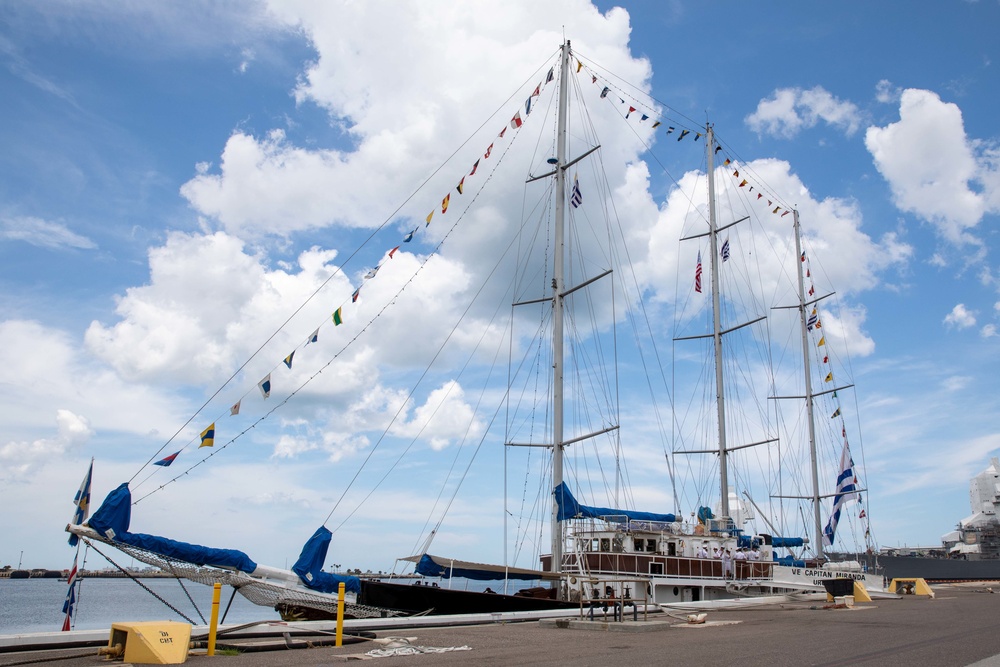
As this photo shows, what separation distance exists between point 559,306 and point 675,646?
16759 millimetres

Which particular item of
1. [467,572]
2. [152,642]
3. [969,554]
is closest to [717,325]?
[467,572]

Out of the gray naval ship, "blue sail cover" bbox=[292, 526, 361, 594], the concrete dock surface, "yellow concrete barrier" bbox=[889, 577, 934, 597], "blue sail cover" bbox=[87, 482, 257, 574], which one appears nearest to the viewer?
the concrete dock surface

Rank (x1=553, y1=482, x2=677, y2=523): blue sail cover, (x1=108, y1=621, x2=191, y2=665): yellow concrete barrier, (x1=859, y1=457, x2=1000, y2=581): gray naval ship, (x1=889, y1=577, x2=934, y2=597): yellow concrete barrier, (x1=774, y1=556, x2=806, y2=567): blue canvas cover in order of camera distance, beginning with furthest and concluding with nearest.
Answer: (x1=859, y1=457, x2=1000, y2=581): gray naval ship → (x1=774, y1=556, x2=806, y2=567): blue canvas cover → (x1=889, y1=577, x2=934, y2=597): yellow concrete barrier → (x1=553, y1=482, x2=677, y2=523): blue sail cover → (x1=108, y1=621, x2=191, y2=665): yellow concrete barrier

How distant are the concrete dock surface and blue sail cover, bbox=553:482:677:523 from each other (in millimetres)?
6848

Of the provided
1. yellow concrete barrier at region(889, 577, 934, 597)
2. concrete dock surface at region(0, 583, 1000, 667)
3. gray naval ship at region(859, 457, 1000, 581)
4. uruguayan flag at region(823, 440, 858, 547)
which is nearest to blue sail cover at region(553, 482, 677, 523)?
concrete dock surface at region(0, 583, 1000, 667)

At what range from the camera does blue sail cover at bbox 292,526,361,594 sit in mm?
17891

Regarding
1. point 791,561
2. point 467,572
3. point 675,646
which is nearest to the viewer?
point 675,646

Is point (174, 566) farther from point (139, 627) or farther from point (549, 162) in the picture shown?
point (549, 162)

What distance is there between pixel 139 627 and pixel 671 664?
7.34m

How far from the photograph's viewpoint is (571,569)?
2825 centimetres

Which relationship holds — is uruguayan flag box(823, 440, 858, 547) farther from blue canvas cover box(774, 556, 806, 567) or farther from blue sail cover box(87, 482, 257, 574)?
blue sail cover box(87, 482, 257, 574)

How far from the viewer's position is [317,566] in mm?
18250

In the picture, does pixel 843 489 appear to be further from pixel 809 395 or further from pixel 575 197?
pixel 575 197

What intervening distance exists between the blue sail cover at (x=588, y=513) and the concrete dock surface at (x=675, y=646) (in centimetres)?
685
